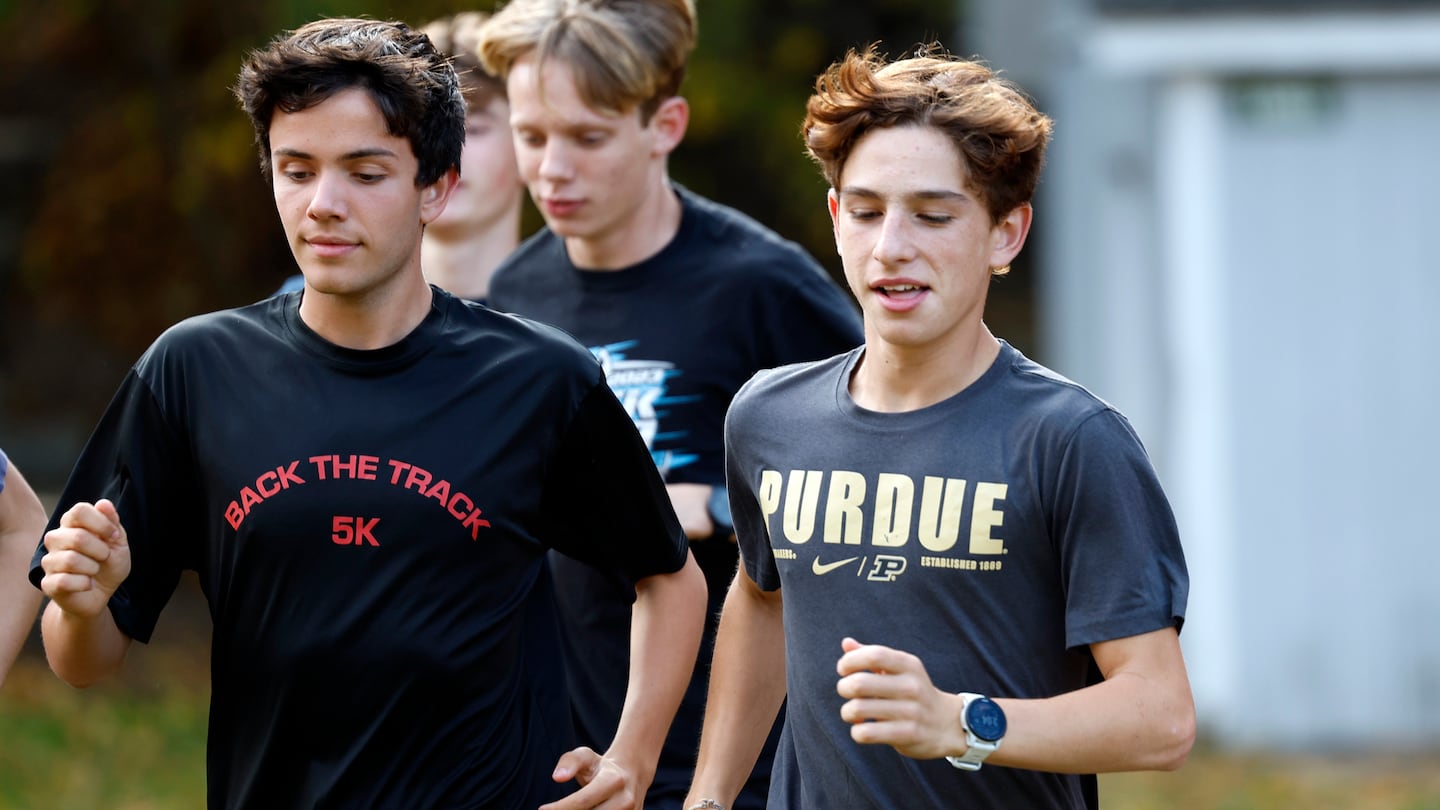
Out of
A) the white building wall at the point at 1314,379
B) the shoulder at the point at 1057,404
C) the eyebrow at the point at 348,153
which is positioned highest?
the eyebrow at the point at 348,153

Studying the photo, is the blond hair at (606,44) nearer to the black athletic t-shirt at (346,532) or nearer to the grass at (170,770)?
the black athletic t-shirt at (346,532)

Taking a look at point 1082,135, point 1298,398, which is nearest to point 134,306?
point 1082,135

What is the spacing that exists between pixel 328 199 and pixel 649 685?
3.36 feet

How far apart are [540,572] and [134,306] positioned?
8824 mm

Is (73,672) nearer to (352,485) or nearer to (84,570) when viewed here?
(84,570)

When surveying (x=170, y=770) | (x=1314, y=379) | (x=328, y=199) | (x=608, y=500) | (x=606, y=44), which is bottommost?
(x=170, y=770)

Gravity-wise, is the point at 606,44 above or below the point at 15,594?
above

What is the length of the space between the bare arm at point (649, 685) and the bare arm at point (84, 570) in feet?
2.62

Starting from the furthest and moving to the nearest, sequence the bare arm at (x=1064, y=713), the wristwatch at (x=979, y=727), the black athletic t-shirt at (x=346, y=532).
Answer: the black athletic t-shirt at (x=346, y=532)
the wristwatch at (x=979, y=727)
the bare arm at (x=1064, y=713)

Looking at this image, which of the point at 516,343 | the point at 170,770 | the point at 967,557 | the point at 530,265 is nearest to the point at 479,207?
the point at 530,265

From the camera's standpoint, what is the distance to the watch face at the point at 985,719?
8.98ft

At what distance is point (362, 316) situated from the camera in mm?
3291

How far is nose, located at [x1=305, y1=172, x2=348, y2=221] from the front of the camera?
3.19m

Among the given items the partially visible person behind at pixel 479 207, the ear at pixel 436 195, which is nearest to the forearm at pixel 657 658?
the ear at pixel 436 195
